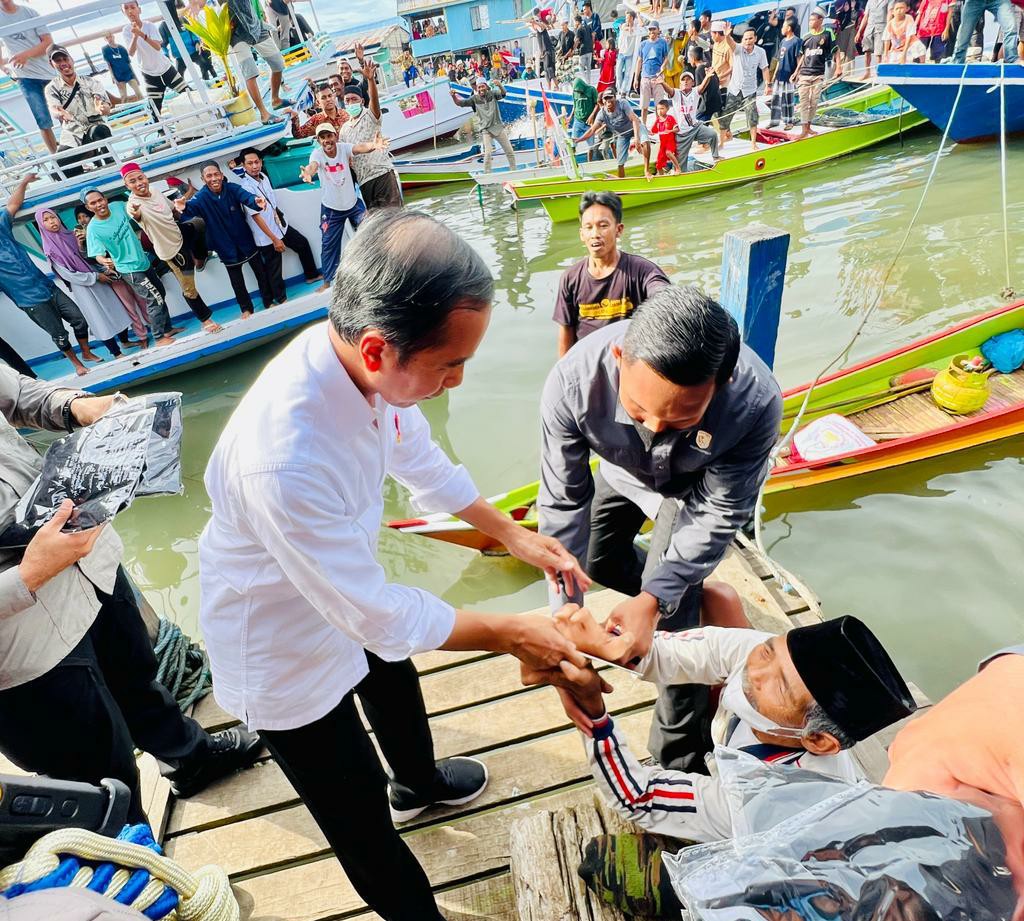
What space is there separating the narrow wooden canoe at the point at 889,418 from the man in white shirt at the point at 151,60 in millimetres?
8424

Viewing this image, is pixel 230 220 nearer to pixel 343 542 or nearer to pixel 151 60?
pixel 151 60

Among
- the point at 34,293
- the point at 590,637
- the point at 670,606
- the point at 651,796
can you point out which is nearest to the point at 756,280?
the point at 670,606

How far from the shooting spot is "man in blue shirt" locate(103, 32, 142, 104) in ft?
36.9

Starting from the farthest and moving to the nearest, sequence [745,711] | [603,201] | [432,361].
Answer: [603,201]
[745,711]
[432,361]

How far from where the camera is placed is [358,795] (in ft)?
5.48

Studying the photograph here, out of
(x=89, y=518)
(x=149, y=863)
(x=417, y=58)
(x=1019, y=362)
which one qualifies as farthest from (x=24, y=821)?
(x=417, y=58)

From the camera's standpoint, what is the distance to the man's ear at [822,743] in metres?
1.60

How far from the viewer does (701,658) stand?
1989 mm

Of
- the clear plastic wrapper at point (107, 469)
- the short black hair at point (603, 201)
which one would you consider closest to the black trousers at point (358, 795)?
the clear plastic wrapper at point (107, 469)

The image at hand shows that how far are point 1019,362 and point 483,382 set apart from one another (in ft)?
16.9

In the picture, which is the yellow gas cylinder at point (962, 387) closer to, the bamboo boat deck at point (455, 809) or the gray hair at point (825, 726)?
the bamboo boat deck at point (455, 809)

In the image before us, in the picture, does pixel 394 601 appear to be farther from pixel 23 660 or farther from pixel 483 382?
pixel 483 382

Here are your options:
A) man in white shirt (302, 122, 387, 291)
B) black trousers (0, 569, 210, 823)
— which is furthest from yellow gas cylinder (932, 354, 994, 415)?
man in white shirt (302, 122, 387, 291)

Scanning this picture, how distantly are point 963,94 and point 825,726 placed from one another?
13.3 meters
